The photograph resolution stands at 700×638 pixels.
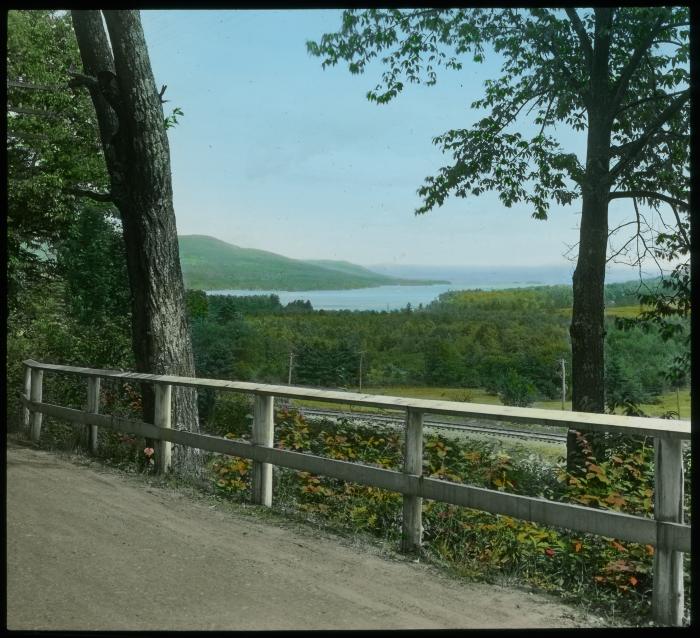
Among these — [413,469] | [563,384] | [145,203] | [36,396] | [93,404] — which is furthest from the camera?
[563,384]

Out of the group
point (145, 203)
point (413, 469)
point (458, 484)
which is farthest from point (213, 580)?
point (145, 203)

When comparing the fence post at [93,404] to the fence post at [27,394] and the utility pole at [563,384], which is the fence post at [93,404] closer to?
the fence post at [27,394]

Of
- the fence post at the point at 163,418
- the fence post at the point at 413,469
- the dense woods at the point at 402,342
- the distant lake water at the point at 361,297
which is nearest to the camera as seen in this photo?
the fence post at the point at 413,469

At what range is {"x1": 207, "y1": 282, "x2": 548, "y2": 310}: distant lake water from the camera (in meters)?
33.7

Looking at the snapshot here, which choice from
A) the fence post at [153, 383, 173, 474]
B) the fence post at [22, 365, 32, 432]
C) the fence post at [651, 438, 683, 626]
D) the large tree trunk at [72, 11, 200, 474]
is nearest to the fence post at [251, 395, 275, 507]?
the fence post at [153, 383, 173, 474]

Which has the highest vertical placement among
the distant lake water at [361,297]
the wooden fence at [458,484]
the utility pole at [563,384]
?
the distant lake water at [361,297]

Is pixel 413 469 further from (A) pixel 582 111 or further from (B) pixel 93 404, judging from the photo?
(A) pixel 582 111

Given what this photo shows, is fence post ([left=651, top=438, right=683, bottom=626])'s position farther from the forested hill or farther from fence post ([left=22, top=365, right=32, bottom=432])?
the forested hill

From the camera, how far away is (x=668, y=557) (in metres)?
4.46

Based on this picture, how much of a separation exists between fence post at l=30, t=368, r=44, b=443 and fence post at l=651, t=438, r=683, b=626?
28.9 ft

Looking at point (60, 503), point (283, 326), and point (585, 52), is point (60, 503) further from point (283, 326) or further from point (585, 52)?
point (283, 326)

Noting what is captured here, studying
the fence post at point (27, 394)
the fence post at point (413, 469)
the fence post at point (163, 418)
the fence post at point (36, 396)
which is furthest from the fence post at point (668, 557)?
the fence post at point (27, 394)

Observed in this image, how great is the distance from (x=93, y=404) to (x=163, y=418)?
63.5 inches

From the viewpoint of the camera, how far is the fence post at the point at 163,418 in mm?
8719
